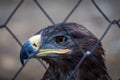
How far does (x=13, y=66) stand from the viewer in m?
7.06

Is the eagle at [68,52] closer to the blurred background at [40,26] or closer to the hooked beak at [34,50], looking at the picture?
the hooked beak at [34,50]

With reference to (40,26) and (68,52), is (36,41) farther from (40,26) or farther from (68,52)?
(40,26)

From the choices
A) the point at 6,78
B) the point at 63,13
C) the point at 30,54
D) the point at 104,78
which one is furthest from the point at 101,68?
the point at 63,13

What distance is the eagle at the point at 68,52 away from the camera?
401 cm

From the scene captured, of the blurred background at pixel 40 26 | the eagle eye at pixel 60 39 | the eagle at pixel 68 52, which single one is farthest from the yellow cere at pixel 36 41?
the blurred background at pixel 40 26

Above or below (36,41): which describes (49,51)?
below

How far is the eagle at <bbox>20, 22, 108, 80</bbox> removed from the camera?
401 centimetres

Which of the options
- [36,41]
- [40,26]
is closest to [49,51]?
[36,41]

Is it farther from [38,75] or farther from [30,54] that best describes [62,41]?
[38,75]

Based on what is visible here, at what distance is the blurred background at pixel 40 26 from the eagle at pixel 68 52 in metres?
2.60

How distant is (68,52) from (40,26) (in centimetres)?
364

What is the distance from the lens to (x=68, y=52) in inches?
163

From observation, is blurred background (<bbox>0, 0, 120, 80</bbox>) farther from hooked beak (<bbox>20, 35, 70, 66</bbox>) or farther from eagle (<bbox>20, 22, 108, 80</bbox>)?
hooked beak (<bbox>20, 35, 70, 66</bbox>)

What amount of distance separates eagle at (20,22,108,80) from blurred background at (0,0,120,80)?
2.60 metres
